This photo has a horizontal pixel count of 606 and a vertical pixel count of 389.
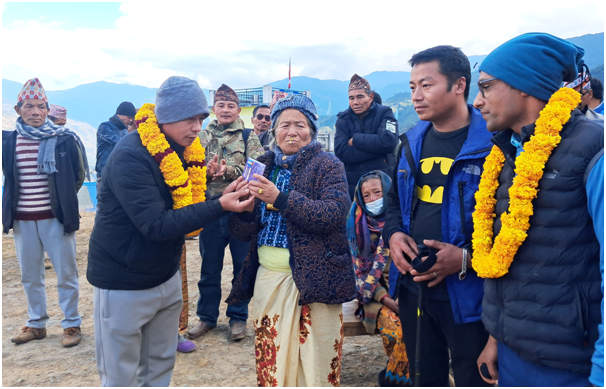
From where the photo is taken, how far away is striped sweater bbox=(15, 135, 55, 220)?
405cm

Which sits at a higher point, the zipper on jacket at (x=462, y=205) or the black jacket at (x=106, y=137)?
the black jacket at (x=106, y=137)

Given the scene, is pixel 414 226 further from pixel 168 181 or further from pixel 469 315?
pixel 168 181

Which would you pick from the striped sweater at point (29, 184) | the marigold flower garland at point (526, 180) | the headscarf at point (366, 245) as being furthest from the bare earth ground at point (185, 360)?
the marigold flower garland at point (526, 180)

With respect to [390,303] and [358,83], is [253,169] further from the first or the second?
[358,83]

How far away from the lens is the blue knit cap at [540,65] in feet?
5.28

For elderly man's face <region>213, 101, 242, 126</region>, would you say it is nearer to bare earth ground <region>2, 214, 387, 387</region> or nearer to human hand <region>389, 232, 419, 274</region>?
bare earth ground <region>2, 214, 387, 387</region>

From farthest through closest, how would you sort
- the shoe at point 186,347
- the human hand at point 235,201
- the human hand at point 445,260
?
the shoe at point 186,347 → the human hand at point 235,201 → the human hand at point 445,260

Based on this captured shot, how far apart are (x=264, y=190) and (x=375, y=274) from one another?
147cm

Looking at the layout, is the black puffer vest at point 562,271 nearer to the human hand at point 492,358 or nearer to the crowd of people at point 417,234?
the crowd of people at point 417,234

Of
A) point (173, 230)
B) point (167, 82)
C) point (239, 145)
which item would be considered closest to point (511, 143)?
point (173, 230)

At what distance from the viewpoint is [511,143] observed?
178 cm

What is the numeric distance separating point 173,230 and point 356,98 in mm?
3343

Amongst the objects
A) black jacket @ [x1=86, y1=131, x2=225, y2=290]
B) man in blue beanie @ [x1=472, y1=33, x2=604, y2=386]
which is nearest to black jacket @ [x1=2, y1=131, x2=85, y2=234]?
black jacket @ [x1=86, y1=131, x2=225, y2=290]

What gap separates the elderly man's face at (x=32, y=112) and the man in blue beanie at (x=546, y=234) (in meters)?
4.15
